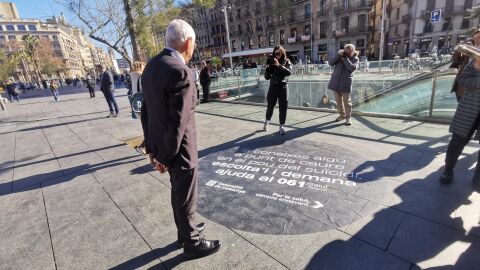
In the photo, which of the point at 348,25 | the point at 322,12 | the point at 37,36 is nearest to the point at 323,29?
the point at 322,12

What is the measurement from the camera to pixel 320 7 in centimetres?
3903

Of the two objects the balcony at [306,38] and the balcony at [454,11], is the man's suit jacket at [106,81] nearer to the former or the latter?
the balcony at [306,38]

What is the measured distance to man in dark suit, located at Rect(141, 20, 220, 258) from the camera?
1.90 metres

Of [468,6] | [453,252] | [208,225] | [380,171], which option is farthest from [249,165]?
[468,6]

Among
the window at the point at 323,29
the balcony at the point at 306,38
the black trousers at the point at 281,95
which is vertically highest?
the window at the point at 323,29

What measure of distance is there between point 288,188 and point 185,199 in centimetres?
163

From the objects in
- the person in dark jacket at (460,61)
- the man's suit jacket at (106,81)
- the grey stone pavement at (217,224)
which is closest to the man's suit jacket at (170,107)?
the grey stone pavement at (217,224)

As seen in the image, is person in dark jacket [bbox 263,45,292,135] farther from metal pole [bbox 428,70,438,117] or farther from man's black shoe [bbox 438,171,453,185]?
metal pole [bbox 428,70,438,117]

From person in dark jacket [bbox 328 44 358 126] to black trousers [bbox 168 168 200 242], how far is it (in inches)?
190

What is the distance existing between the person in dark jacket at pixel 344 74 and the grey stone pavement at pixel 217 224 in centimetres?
104

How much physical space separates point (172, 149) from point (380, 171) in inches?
121

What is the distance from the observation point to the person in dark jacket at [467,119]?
2934mm

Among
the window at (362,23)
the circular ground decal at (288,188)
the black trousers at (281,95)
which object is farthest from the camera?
the window at (362,23)

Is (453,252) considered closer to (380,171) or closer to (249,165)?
(380,171)
